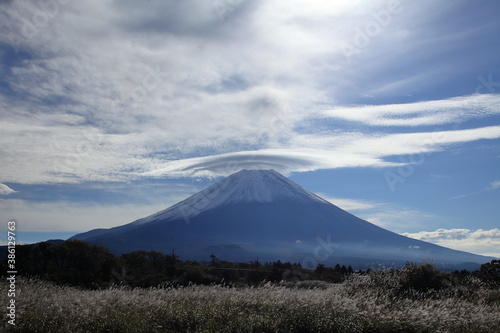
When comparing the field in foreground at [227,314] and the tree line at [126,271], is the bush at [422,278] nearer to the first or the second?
the tree line at [126,271]

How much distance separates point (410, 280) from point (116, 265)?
14079mm

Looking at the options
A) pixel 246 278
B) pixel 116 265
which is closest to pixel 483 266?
pixel 246 278

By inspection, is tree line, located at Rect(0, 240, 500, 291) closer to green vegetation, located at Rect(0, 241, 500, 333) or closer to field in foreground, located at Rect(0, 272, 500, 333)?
green vegetation, located at Rect(0, 241, 500, 333)

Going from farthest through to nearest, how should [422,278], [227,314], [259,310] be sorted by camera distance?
[422,278] → [259,310] → [227,314]

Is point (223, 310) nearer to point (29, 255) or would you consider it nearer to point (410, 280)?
point (410, 280)

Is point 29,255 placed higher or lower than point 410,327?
higher

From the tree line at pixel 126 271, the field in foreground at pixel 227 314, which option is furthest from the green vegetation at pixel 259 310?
the tree line at pixel 126 271

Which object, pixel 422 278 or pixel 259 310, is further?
pixel 422 278

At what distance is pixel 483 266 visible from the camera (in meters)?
24.3

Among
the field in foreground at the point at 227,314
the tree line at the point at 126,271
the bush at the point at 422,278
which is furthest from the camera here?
the tree line at the point at 126,271

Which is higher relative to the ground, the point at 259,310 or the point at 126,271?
the point at 126,271

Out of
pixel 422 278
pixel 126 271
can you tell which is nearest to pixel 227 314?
pixel 422 278

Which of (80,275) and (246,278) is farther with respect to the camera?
(246,278)

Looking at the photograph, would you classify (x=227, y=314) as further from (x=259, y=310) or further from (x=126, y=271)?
(x=126, y=271)
